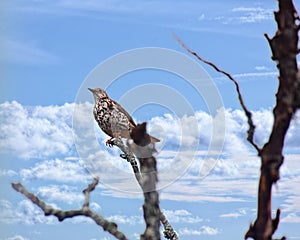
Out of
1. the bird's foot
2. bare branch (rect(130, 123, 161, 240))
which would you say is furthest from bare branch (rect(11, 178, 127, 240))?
the bird's foot

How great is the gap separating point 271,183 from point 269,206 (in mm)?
76

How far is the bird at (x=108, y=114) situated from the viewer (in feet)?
8.70

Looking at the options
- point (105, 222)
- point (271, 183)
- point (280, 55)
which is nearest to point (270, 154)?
point (271, 183)

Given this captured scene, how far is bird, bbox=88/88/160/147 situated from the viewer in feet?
8.70

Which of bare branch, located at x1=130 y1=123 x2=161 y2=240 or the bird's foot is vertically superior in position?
the bird's foot

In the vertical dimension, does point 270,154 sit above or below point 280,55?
below

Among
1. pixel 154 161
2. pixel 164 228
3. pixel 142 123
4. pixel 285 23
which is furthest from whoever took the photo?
pixel 164 228

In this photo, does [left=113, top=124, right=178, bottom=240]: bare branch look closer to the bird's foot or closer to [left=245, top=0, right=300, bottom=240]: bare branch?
the bird's foot

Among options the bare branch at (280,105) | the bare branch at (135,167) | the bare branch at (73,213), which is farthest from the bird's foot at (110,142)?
the bare branch at (280,105)

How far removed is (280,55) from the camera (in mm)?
1664

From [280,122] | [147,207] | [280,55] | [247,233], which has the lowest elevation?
[247,233]

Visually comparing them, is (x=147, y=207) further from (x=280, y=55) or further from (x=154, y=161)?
(x=280, y=55)

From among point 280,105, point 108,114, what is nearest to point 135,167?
point 108,114

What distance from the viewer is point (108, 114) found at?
9.02 feet
